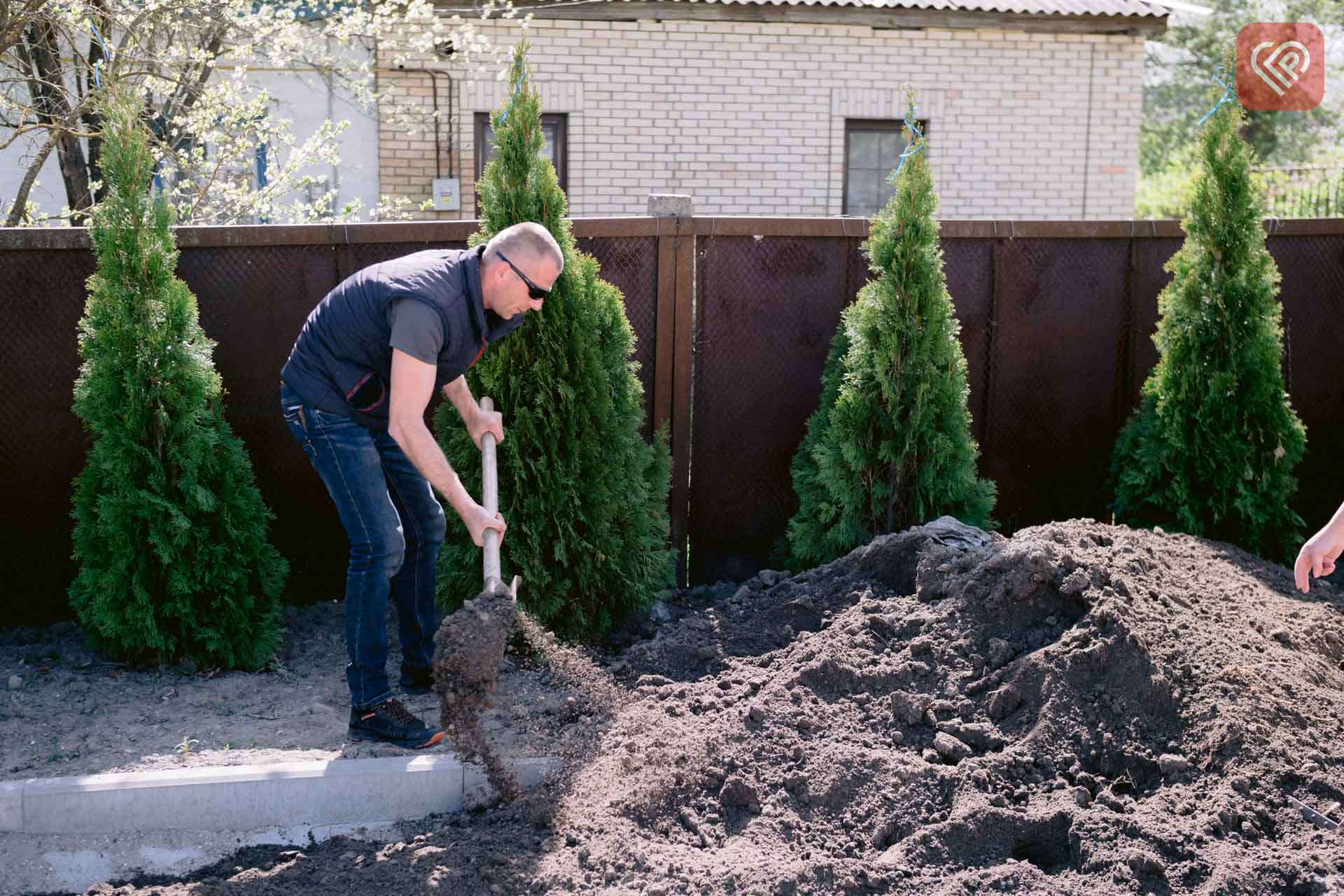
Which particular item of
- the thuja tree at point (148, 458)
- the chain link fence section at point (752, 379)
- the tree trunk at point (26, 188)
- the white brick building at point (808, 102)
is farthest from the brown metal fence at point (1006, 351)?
the white brick building at point (808, 102)

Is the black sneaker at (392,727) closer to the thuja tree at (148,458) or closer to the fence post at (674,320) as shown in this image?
the thuja tree at (148,458)

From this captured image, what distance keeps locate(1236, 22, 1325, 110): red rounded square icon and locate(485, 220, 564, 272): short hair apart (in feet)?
43.6

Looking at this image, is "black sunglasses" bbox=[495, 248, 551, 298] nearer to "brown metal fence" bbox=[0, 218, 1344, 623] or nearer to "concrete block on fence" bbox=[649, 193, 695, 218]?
"brown metal fence" bbox=[0, 218, 1344, 623]

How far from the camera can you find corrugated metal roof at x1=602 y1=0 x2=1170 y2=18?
488 inches

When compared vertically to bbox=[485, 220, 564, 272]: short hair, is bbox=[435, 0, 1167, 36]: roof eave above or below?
above

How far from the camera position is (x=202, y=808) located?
4.05 m

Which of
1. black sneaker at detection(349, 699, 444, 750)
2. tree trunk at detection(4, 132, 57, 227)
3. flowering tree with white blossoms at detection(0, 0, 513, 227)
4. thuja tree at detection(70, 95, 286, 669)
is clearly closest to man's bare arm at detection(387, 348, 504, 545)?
black sneaker at detection(349, 699, 444, 750)

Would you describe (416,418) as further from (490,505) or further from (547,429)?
(547,429)

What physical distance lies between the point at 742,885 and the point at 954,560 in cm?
198

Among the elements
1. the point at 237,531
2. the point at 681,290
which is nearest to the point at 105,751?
the point at 237,531

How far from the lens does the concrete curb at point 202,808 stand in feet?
12.7

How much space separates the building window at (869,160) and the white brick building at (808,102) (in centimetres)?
2

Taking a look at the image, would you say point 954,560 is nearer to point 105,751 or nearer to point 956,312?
point 956,312

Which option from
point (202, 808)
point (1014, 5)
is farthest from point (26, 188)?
point (1014, 5)
